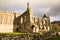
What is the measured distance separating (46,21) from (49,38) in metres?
40.9

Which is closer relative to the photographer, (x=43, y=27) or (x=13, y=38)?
(x=13, y=38)

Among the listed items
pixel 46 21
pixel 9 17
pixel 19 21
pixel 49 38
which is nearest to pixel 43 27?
pixel 46 21

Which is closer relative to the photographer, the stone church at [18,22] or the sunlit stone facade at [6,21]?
the stone church at [18,22]

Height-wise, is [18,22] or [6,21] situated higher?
[6,21]

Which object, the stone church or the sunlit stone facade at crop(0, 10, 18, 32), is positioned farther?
the sunlit stone facade at crop(0, 10, 18, 32)

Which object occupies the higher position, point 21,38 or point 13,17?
point 13,17

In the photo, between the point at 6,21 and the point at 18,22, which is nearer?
the point at 6,21

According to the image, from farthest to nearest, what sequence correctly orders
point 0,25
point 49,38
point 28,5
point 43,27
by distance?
point 43,27 → point 28,5 → point 0,25 → point 49,38

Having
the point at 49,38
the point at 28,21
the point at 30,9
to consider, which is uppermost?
the point at 30,9

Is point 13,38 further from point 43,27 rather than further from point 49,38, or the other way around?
point 43,27

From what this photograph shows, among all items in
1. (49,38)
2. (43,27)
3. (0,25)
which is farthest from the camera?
(43,27)

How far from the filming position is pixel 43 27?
6662cm

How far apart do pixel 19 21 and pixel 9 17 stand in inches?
168

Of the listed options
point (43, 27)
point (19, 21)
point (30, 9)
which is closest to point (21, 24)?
point (19, 21)
